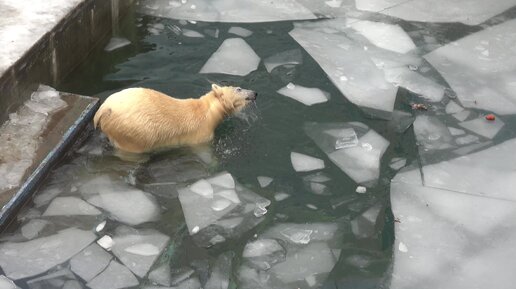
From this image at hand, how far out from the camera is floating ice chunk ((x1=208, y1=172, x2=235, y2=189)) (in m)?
3.57

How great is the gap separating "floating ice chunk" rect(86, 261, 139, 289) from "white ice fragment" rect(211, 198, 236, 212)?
0.61 metres

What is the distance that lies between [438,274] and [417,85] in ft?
6.02

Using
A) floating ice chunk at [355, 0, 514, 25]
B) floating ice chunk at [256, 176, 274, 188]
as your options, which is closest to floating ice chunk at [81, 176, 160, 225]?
floating ice chunk at [256, 176, 274, 188]

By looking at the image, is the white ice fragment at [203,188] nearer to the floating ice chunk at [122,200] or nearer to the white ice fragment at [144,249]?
the floating ice chunk at [122,200]

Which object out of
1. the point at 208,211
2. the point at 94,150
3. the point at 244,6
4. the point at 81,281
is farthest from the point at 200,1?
the point at 81,281

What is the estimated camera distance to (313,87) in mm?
4496

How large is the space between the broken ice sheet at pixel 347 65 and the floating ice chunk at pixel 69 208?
1.99 m

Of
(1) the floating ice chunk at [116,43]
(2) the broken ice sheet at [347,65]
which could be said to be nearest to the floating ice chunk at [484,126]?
(2) the broken ice sheet at [347,65]

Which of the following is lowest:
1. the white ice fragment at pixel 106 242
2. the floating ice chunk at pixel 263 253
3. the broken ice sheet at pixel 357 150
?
the white ice fragment at pixel 106 242

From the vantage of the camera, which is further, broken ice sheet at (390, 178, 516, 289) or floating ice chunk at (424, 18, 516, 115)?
floating ice chunk at (424, 18, 516, 115)

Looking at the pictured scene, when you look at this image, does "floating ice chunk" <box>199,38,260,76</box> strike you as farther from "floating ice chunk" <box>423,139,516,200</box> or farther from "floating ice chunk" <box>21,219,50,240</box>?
"floating ice chunk" <box>21,219,50,240</box>

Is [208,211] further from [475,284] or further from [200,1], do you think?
[200,1]

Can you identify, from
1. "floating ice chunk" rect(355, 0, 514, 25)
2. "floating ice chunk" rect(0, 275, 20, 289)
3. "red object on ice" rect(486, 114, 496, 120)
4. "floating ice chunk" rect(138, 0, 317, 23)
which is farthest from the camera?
"floating ice chunk" rect(355, 0, 514, 25)

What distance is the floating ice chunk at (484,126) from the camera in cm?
420
